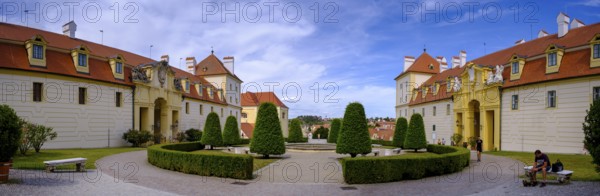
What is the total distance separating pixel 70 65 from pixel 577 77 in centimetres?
3156

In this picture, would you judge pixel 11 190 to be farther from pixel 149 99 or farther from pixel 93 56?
pixel 149 99

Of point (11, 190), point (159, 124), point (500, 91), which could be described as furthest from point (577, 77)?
point (159, 124)

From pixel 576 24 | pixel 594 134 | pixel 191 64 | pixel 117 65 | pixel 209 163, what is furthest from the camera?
pixel 191 64

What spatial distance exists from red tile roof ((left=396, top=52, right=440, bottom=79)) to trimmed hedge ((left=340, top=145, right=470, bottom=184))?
35.0m

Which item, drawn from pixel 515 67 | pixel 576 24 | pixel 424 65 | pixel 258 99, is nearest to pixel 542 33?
pixel 576 24

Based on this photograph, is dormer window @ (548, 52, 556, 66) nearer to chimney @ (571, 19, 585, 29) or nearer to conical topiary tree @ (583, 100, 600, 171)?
chimney @ (571, 19, 585, 29)

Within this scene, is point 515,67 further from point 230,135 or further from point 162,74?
point 162,74

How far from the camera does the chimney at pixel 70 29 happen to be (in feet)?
92.3

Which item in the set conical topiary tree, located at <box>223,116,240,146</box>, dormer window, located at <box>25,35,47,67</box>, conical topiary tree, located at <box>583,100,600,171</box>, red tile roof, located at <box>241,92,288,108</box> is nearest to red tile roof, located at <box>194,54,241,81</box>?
red tile roof, located at <box>241,92,288,108</box>

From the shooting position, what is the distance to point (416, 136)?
27312mm

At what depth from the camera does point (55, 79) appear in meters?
22.8

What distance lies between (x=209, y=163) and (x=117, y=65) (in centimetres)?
1818

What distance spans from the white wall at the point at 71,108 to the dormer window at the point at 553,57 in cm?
3005

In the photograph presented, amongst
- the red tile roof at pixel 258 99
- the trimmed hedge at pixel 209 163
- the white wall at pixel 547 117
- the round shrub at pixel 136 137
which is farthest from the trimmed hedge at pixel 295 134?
the trimmed hedge at pixel 209 163
